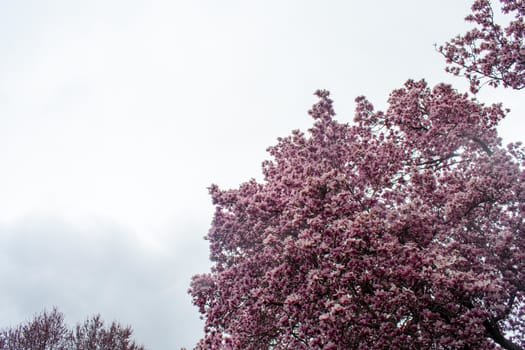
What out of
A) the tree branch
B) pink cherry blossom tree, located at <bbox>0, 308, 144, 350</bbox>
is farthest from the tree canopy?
pink cherry blossom tree, located at <bbox>0, 308, 144, 350</bbox>

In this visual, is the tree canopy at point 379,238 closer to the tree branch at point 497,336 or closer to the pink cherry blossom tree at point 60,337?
the tree branch at point 497,336

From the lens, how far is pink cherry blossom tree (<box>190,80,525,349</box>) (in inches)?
326

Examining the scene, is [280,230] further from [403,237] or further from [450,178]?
[450,178]

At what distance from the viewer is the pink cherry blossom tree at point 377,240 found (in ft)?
27.2

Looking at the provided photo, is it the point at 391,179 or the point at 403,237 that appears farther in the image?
the point at 391,179

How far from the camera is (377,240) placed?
8.61 m

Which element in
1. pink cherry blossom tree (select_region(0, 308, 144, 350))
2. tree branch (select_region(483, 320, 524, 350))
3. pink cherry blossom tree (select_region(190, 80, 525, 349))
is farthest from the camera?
pink cherry blossom tree (select_region(0, 308, 144, 350))

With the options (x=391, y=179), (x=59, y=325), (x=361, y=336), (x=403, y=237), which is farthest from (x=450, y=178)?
(x=59, y=325)

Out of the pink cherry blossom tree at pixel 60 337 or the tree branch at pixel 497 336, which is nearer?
the tree branch at pixel 497 336

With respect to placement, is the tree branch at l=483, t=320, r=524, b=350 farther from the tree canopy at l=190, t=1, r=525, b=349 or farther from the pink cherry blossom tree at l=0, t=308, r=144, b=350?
the pink cherry blossom tree at l=0, t=308, r=144, b=350

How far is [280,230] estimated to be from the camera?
33.4ft

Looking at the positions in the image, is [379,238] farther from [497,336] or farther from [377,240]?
[497,336]

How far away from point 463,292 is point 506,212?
5574 millimetres

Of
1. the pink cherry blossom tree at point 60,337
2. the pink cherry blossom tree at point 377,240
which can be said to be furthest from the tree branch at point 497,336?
the pink cherry blossom tree at point 60,337
